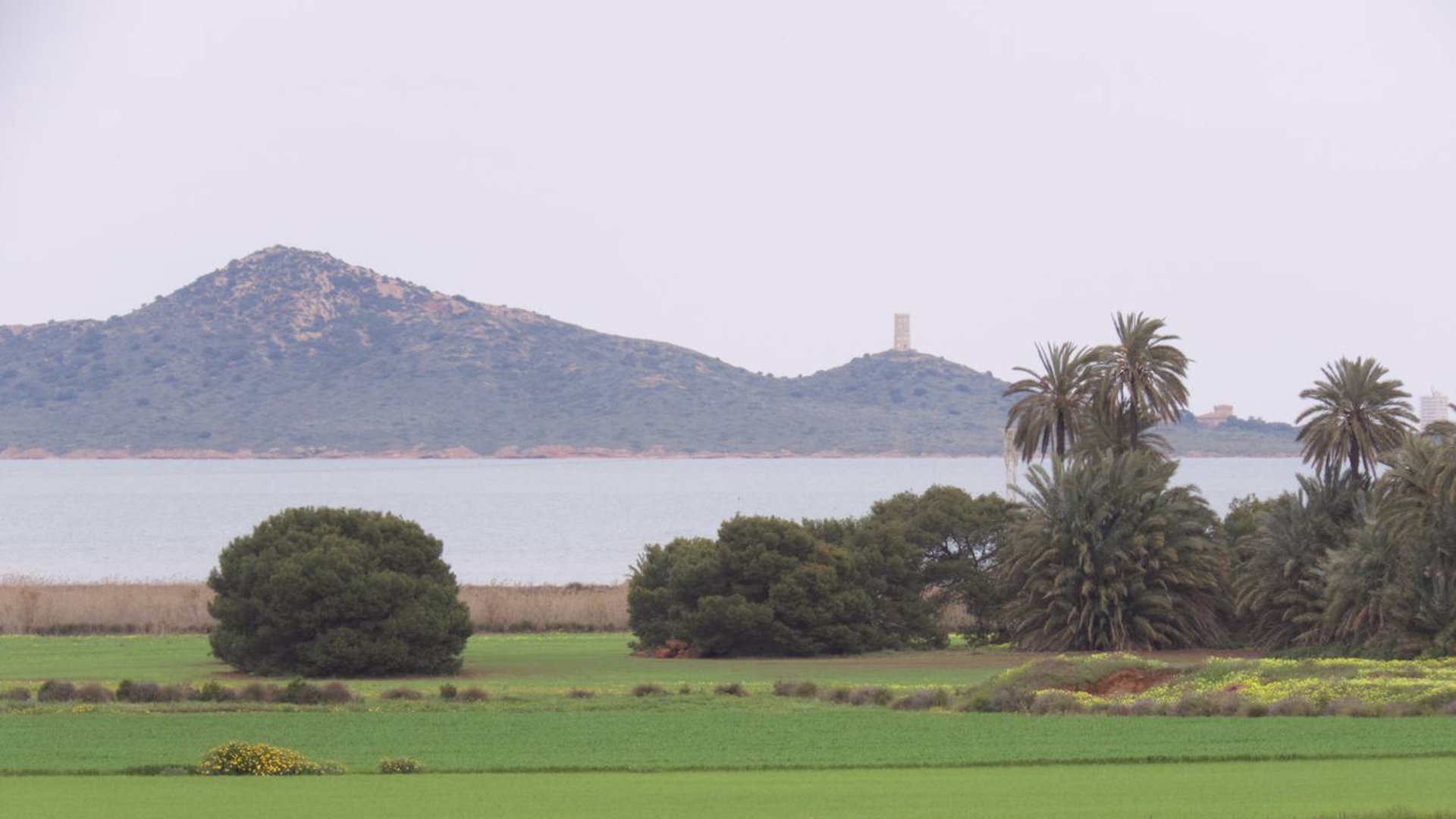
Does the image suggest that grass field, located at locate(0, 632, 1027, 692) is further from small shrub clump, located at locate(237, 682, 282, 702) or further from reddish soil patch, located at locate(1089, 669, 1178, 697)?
reddish soil patch, located at locate(1089, 669, 1178, 697)

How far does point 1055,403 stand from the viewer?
176ft

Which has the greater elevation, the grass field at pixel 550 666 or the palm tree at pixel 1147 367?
the palm tree at pixel 1147 367

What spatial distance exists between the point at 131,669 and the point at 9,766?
18390 millimetres

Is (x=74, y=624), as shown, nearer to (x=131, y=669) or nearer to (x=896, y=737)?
(x=131, y=669)

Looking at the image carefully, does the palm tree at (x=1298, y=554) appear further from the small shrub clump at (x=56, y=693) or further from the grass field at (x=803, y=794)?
the small shrub clump at (x=56, y=693)

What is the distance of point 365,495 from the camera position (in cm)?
17925

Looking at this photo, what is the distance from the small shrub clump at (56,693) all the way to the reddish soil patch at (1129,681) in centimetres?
1892

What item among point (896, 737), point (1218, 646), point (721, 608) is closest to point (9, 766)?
point (896, 737)

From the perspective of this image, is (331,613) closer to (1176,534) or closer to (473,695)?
(473,695)

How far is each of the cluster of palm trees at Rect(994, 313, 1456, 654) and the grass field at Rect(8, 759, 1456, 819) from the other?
19543 mm

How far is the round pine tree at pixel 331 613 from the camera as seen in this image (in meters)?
43.2

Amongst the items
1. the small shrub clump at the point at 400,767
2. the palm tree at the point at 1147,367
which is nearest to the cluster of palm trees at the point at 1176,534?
the palm tree at the point at 1147,367

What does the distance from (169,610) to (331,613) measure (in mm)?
18902

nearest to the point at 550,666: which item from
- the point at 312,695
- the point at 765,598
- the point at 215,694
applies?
the point at 765,598
